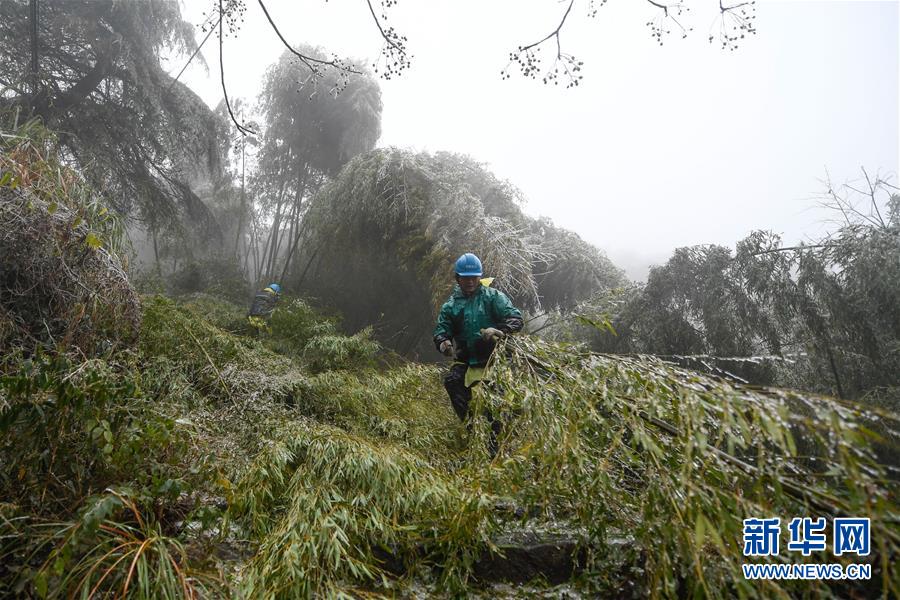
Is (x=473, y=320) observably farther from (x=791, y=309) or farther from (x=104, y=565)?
(x=791, y=309)

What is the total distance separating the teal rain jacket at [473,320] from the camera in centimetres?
291

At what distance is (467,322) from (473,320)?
53mm

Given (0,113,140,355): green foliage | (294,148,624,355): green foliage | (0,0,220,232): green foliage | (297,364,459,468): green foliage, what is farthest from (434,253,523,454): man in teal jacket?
(0,0,220,232): green foliage

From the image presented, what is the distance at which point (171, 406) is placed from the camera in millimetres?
2355

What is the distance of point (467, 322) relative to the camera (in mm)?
2990

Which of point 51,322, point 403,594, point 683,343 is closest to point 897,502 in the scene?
point 403,594

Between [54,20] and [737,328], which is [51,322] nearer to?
[54,20]

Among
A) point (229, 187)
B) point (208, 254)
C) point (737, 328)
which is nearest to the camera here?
point (737, 328)

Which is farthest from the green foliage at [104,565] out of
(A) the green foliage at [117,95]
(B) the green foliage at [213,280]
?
(B) the green foliage at [213,280]

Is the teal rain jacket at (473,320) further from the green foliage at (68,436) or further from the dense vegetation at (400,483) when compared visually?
the green foliage at (68,436)

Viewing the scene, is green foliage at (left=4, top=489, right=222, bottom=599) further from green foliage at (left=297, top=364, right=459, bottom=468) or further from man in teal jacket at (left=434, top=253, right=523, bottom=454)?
man in teal jacket at (left=434, top=253, right=523, bottom=454)

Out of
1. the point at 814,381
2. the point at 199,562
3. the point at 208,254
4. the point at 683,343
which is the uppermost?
the point at 208,254

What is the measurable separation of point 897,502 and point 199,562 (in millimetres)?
2022

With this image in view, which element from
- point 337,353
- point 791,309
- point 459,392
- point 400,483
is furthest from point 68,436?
point 791,309
